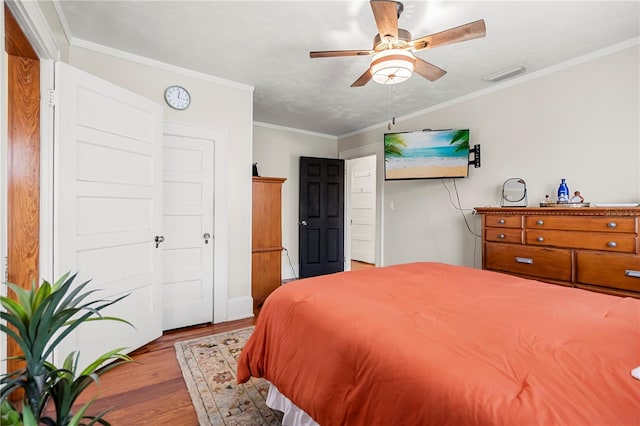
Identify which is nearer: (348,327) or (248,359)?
(348,327)

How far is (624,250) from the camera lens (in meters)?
2.11

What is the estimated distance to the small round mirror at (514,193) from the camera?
3.09 meters

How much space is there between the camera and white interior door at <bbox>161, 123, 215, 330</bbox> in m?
2.93

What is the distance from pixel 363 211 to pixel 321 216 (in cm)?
177

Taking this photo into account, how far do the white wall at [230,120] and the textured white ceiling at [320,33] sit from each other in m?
0.15

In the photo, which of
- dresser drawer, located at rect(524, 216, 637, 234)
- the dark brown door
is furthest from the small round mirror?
the dark brown door

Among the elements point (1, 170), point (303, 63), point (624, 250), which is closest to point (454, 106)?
point (303, 63)

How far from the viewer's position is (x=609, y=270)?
2174mm

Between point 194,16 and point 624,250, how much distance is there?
11.0 ft

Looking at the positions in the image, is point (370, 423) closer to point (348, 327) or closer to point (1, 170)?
point (348, 327)

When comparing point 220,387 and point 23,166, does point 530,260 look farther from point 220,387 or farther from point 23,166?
point 23,166

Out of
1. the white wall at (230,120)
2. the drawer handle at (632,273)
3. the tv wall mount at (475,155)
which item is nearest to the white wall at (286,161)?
the white wall at (230,120)

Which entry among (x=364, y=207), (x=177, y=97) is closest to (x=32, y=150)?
(x=177, y=97)

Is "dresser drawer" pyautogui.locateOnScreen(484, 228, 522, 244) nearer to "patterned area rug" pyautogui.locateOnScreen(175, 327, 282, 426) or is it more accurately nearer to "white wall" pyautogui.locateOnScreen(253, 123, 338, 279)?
"patterned area rug" pyautogui.locateOnScreen(175, 327, 282, 426)
